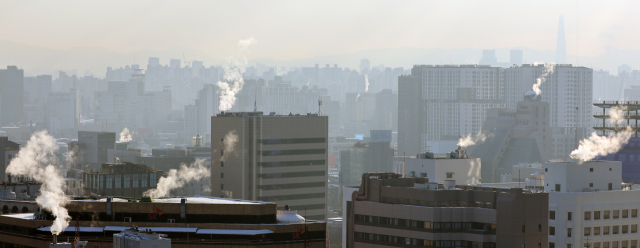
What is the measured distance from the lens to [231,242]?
7831cm

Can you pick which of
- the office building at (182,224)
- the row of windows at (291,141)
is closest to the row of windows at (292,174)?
the row of windows at (291,141)

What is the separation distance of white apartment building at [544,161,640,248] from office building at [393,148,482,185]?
101 ft

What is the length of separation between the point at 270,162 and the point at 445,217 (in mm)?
82331

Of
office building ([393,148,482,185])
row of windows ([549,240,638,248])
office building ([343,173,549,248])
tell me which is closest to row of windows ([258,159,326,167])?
office building ([393,148,482,185])

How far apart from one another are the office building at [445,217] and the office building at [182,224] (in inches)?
235

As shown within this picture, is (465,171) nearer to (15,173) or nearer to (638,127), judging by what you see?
(638,127)

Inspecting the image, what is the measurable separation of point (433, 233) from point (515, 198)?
7074 millimetres

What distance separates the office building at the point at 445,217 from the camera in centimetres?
7844

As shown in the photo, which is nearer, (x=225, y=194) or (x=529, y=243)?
(x=529, y=243)

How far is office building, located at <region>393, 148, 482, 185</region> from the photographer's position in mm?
132750

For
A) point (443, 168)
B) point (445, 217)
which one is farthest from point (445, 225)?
point (443, 168)

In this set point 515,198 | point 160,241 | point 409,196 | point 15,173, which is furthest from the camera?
point 15,173

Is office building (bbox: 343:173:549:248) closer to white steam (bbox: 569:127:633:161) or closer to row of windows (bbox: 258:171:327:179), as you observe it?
white steam (bbox: 569:127:633:161)

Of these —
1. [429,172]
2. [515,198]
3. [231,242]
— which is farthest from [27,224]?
[429,172]
